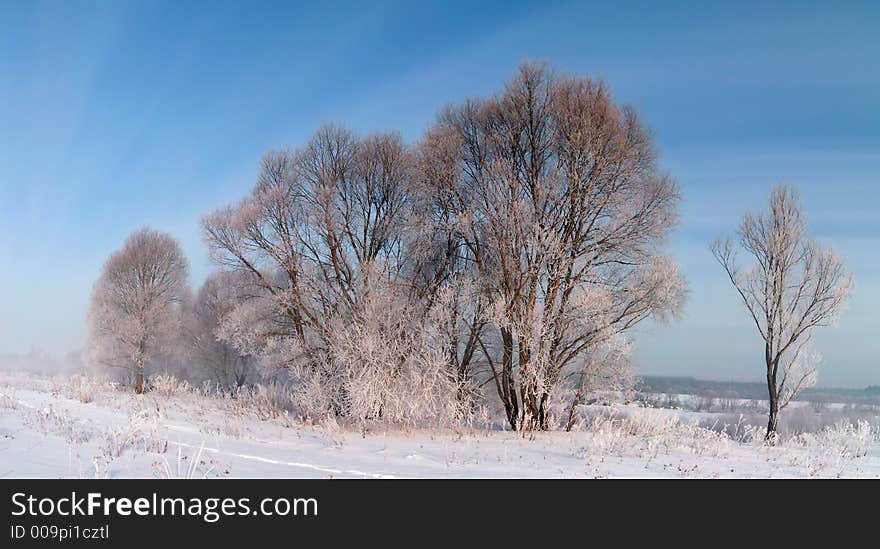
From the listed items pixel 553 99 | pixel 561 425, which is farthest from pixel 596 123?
pixel 561 425

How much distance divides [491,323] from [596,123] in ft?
21.4

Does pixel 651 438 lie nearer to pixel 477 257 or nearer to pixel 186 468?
pixel 477 257

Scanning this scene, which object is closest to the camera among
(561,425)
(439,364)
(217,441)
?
(217,441)

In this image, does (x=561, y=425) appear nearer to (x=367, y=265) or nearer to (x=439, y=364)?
(x=439, y=364)

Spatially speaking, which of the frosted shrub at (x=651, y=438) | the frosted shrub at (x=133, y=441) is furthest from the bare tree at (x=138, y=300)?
the frosted shrub at (x=651, y=438)

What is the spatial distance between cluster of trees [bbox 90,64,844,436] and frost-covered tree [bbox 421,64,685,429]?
5 cm

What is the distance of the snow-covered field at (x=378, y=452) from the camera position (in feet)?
23.4

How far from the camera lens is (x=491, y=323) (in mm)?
16766

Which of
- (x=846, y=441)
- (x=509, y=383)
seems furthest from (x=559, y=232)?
(x=846, y=441)

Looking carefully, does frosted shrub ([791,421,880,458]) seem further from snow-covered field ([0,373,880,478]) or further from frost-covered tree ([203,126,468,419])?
frost-covered tree ([203,126,468,419])

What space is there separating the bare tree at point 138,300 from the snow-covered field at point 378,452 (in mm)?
19846

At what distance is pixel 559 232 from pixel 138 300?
26.7 m

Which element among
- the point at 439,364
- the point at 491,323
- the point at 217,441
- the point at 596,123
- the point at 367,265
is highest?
the point at 596,123

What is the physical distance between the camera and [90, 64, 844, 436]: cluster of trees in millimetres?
15750
